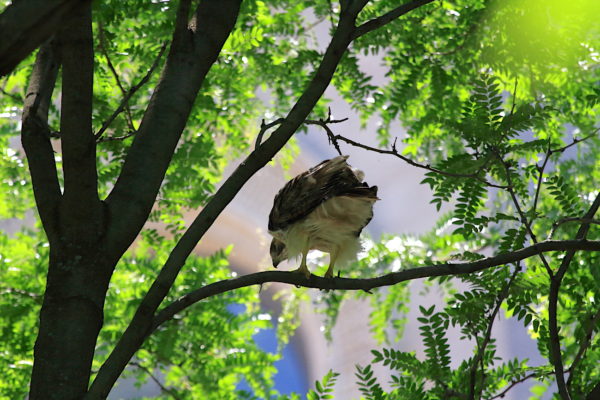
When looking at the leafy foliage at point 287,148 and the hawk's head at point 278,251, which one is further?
the leafy foliage at point 287,148

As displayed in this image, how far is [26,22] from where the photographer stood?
1.37 metres

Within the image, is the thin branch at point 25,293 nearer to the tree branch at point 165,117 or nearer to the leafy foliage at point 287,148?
the leafy foliage at point 287,148

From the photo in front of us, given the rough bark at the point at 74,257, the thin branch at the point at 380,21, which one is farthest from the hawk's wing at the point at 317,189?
the rough bark at the point at 74,257

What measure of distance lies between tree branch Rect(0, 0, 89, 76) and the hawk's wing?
205cm

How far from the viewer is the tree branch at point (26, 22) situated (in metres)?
1.37

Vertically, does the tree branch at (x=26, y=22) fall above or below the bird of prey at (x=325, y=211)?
below

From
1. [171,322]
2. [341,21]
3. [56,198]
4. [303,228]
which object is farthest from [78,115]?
[171,322]

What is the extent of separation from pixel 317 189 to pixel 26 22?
7.24 ft

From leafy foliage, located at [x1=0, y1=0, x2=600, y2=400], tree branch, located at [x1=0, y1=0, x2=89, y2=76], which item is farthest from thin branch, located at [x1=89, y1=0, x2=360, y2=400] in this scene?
leafy foliage, located at [x1=0, y1=0, x2=600, y2=400]

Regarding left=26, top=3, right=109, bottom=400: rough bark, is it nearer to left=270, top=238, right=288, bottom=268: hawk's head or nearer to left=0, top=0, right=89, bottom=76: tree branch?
left=0, top=0, right=89, bottom=76: tree branch

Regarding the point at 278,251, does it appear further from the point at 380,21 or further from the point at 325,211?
the point at 380,21

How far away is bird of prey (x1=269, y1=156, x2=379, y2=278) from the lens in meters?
3.39

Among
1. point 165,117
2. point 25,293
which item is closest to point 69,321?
point 165,117

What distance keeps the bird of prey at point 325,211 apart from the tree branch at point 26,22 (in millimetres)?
2007
